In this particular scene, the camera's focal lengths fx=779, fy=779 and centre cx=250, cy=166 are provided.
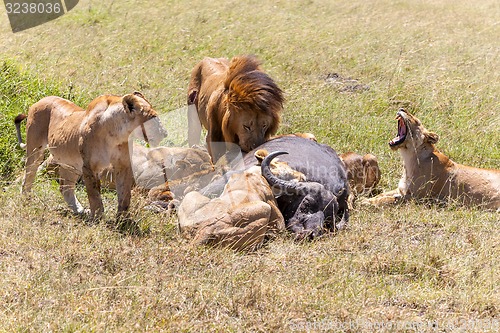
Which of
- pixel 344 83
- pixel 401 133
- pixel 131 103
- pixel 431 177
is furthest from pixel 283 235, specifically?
pixel 344 83

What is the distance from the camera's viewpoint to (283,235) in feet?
20.6

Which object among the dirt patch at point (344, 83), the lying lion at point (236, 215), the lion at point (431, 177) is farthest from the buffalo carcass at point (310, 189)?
the dirt patch at point (344, 83)

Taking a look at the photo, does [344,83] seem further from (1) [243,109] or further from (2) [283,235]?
(2) [283,235]

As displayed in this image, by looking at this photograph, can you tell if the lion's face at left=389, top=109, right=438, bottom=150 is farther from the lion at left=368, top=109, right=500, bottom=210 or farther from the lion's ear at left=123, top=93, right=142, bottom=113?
the lion's ear at left=123, top=93, right=142, bottom=113

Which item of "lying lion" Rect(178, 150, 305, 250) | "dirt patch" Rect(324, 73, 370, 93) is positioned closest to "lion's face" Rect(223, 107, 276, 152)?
"lying lion" Rect(178, 150, 305, 250)

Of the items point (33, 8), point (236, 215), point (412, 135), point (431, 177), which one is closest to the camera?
point (236, 215)

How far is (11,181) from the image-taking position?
8.14m

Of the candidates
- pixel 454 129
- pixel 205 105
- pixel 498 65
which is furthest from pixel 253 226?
pixel 498 65

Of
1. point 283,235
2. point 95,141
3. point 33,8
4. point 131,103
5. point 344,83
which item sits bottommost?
point 344,83

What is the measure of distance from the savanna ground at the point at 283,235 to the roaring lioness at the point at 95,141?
0.83ft

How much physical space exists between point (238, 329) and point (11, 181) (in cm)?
448

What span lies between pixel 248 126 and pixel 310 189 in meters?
1.73

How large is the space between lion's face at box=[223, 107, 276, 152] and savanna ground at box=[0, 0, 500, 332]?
1.43 metres

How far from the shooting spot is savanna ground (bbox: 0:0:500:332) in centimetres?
468
